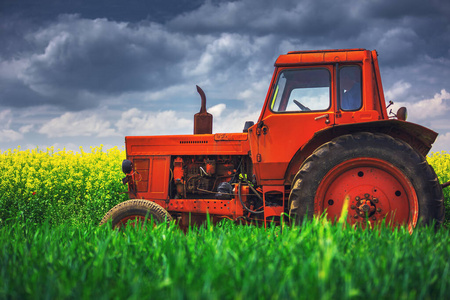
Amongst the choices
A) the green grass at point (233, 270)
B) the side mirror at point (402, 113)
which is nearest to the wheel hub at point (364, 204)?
the green grass at point (233, 270)

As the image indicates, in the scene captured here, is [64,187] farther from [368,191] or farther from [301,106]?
[368,191]

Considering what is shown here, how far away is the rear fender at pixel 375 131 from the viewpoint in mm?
4303

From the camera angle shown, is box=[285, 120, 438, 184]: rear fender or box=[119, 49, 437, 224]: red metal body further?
box=[119, 49, 437, 224]: red metal body

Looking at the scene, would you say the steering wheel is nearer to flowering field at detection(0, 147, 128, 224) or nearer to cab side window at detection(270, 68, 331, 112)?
cab side window at detection(270, 68, 331, 112)

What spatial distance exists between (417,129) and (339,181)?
3.50ft

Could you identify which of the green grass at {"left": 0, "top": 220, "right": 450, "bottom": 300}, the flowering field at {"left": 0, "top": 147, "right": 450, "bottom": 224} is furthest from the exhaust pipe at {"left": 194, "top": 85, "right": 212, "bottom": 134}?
the flowering field at {"left": 0, "top": 147, "right": 450, "bottom": 224}

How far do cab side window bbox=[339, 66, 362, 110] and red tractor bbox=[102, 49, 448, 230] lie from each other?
12 mm

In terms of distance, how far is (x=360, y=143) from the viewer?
414cm

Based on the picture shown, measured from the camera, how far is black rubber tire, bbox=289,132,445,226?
13.3 ft

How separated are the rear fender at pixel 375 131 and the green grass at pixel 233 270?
5.01 feet

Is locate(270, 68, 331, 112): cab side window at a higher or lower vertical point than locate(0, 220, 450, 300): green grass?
higher

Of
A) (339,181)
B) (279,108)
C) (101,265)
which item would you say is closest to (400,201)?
(339,181)

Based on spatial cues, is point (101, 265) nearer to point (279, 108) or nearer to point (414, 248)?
point (414, 248)

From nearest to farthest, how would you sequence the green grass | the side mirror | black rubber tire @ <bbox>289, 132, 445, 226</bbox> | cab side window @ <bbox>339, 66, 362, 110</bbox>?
→ the green grass
black rubber tire @ <bbox>289, 132, 445, 226</bbox>
cab side window @ <bbox>339, 66, 362, 110</bbox>
the side mirror
